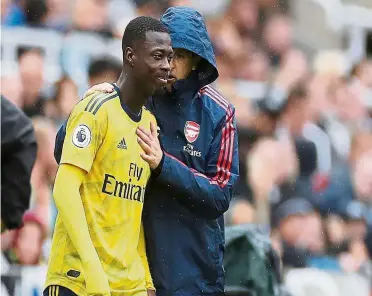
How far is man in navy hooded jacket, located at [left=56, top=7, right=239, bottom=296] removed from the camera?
6273mm

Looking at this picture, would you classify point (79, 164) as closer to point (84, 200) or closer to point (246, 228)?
point (84, 200)

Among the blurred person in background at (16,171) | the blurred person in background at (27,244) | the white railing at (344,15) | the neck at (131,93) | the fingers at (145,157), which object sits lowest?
the blurred person in background at (27,244)

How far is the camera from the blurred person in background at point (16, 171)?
7.95m

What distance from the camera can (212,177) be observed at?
641cm

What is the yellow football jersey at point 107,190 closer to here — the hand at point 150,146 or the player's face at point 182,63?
the hand at point 150,146

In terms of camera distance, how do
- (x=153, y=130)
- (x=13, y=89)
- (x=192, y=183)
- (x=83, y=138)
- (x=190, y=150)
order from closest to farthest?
(x=83, y=138), (x=153, y=130), (x=192, y=183), (x=190, y=150), (x=13, y=89)

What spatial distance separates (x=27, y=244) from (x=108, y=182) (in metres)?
4.42

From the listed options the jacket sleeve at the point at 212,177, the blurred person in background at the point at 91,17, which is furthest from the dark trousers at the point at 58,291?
A: the blurred person in background at the point at 91,17

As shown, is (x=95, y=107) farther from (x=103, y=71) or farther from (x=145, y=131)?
(x=103, y=71)

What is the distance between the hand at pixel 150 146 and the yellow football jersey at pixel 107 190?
29mm

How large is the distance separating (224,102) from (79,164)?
131 centimetres

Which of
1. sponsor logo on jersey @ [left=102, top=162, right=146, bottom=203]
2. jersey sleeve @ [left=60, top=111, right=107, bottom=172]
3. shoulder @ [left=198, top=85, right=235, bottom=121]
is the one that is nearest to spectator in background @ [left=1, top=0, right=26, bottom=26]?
shoulder @ [left=198, top=85, right=235, bottom=121]

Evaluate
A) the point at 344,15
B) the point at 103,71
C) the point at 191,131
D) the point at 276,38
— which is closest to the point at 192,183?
the point at 191,131

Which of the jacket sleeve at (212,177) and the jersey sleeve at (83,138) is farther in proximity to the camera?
the jacket sleeve at (212,177)
